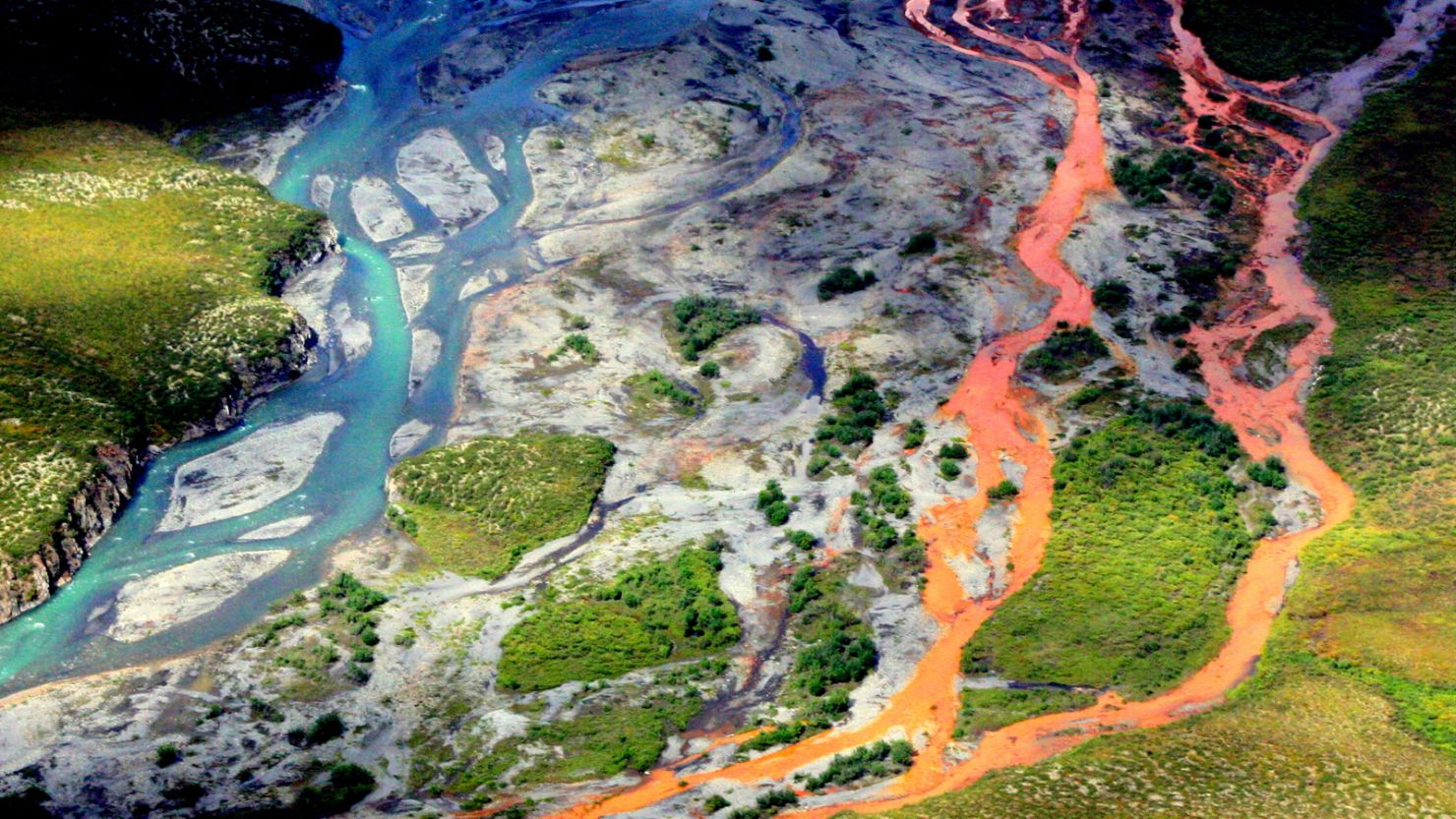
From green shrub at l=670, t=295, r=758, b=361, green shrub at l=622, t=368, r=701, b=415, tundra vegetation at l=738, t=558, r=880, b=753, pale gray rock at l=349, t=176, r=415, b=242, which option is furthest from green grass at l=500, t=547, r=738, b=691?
pale gray rock at l=349, t=176, r=415, b=242

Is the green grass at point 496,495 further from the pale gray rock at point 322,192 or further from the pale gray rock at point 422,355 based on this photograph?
the pale gray rock at point 322,192

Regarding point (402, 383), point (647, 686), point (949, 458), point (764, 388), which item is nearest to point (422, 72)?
point (402, 383)

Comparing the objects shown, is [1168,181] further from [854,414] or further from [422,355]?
[422,355]

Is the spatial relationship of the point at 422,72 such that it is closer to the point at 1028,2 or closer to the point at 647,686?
the point at 1028,2

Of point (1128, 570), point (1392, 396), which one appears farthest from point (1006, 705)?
point (1392, 396)

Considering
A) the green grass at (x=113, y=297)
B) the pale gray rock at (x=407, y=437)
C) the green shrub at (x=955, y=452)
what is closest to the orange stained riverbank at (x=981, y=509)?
the green shrub at (x=955, y=452)

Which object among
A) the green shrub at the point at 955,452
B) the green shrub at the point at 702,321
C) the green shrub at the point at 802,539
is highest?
the green shrub at the point at 702,321
